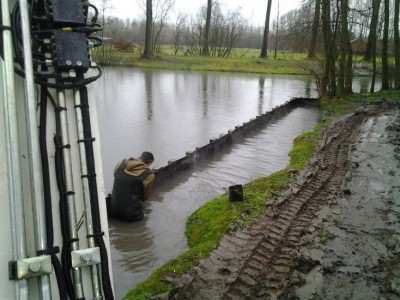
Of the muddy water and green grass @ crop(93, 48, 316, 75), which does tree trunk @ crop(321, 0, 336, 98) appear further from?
green grass @ crop(93, 48, 316, 75)

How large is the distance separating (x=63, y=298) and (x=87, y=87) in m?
1.11

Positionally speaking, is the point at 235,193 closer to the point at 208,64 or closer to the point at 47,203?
the point at 47,203

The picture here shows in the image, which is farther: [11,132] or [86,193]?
[86,193]

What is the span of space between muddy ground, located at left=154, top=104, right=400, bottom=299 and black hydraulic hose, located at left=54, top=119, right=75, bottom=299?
6.56ft

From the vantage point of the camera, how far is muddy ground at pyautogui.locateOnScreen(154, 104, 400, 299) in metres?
3.98

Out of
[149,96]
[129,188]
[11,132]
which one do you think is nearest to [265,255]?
[129,188]

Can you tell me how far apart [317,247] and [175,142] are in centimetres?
771

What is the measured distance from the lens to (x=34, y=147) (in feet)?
6.23

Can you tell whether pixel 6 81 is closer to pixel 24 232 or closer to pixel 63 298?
pixel 24 232

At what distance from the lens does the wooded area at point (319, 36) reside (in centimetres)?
1981

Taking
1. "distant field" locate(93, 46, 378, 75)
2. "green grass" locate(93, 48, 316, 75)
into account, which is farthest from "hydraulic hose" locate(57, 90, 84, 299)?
"green grass" locate(93, 48, 316, 75)

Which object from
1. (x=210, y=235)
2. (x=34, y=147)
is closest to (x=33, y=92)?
(x=34, y=147)

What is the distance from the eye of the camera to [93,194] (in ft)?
6.94

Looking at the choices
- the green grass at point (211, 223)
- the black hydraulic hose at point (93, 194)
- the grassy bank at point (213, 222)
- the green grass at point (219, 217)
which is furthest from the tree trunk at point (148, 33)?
the black hydraulic hose at point (93, 194)
